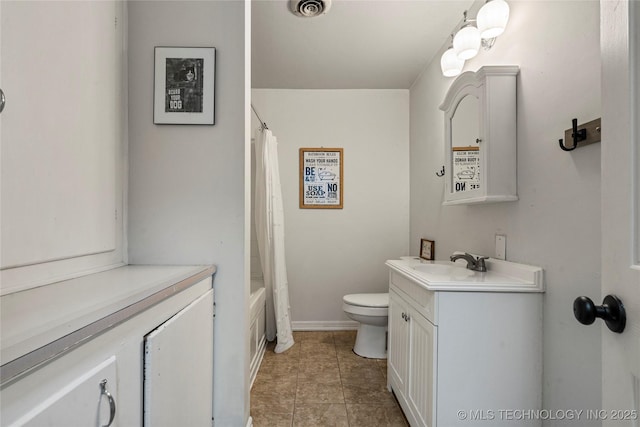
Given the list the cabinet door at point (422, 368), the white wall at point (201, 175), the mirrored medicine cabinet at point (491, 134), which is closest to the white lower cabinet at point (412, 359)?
the cabinet door at point (422, 368)

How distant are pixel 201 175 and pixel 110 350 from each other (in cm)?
81

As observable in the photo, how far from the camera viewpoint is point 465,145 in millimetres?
1767

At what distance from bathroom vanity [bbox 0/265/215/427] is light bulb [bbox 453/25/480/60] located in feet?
5.66

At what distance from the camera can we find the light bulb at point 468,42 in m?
1.64

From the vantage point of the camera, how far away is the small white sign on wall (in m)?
1.62

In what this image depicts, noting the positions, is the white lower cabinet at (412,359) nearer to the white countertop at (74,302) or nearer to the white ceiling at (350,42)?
the white countertop at (74,302)

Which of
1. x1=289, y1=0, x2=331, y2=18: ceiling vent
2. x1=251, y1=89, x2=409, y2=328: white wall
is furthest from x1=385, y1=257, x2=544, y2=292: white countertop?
x1=289, y1=0, x2=331, y2=18: ceiling vent

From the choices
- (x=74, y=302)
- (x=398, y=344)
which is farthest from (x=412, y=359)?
(x=74, y=302)

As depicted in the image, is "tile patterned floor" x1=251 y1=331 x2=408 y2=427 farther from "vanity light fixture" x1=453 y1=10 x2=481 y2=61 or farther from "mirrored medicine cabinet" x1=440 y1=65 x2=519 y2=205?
"vanity light fixture" x1=453 y1=10 x2=481 y2=61

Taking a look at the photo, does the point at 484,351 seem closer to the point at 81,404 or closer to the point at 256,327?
the point at 81,404

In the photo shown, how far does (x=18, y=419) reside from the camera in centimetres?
47

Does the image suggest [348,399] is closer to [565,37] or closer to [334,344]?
[334,344]

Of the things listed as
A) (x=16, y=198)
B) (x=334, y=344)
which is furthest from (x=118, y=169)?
(x=334, y=344)

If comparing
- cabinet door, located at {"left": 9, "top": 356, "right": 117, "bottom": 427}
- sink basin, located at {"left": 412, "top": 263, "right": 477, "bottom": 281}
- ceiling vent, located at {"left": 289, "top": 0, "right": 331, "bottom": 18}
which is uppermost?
ceiling vent, located at {"left": 289, "top": 0, "right": 331, "bottom": 18}
